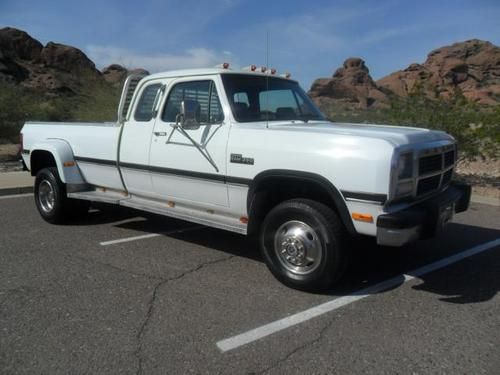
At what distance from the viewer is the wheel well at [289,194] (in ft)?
12.7

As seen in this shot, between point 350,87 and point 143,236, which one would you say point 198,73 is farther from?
point 350,87

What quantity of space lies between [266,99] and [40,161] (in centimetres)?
389

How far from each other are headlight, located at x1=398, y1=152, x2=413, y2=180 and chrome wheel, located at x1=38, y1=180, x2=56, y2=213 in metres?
4.97

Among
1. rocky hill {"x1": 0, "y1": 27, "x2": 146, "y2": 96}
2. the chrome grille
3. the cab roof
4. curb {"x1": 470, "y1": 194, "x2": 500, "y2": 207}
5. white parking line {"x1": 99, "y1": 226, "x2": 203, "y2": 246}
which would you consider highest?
rocky hill {"x1": 0, "y1": 27, "x2": 146, "y2": 96}

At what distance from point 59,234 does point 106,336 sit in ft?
10.5

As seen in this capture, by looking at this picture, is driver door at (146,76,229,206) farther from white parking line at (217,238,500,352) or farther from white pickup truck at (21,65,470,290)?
white parking line at (217,238,500,352)

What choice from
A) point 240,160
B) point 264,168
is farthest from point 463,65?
point 264,168

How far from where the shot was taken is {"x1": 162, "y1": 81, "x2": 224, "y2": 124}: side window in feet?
16.1

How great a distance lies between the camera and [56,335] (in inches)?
133

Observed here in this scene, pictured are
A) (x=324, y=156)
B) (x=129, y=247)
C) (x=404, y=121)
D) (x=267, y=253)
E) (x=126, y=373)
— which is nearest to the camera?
(x=126, y=373)

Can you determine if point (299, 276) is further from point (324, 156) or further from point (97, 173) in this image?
point (97, 173)

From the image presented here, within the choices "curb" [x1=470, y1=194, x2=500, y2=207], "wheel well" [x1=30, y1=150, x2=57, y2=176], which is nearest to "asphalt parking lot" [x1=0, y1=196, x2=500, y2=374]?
"wheel well" [x1=30, y1=150, x2=57, y2=176]

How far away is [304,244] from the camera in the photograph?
416 cm

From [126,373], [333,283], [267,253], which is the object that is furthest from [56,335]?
[333,283]
